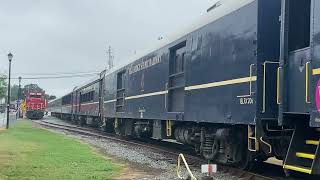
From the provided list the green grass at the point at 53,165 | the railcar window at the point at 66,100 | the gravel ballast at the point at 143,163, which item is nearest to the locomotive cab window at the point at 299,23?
the gravel ballast at the point at 143,163

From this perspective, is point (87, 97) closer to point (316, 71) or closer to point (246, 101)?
point (246, 101)

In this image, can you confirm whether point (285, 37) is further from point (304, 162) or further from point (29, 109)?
point (29, 109)

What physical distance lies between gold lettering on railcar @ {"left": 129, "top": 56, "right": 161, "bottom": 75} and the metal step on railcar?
28.4ft

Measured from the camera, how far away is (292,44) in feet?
30.5

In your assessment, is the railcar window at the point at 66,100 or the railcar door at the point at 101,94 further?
the railcar window at the point at 66,100

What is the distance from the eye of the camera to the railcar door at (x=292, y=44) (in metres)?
9.01

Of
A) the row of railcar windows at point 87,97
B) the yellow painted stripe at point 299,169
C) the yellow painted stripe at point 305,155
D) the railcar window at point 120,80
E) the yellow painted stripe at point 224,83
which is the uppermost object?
the railcar window at point 120,80

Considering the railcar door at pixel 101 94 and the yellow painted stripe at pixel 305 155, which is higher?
the railcar door at pixel 101 94

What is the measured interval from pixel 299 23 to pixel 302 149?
2.18 m

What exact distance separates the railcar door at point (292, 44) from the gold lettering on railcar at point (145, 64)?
8.45 meters

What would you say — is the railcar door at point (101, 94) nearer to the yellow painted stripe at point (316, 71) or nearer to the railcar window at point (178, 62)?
the railcar window at point (178, 62)

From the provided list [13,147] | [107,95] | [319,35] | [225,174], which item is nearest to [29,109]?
[107,95]

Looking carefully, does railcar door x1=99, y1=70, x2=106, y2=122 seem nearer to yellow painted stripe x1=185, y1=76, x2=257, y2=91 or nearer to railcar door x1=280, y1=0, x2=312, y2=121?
yellow painted stripe x1=185, y1=76, x2=257, y2=91

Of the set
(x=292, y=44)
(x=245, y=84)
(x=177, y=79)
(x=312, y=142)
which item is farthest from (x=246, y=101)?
(x=177, y=79)
